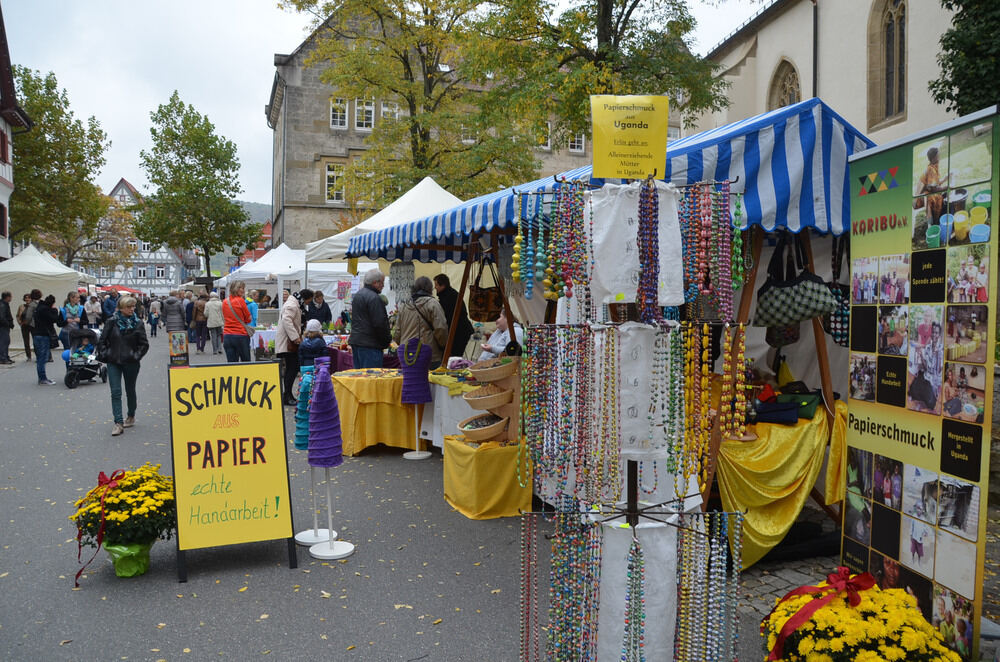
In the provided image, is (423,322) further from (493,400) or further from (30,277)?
(30,277)

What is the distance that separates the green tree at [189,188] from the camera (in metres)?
33.9

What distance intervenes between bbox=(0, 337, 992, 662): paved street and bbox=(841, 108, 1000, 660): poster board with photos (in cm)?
97

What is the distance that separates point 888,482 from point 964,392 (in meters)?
0.59

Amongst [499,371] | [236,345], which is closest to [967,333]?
[499,371]

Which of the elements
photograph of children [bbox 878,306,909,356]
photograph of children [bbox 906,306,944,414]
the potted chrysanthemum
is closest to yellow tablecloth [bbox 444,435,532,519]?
the potted chrysanthemum

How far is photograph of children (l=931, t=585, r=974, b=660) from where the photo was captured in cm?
272

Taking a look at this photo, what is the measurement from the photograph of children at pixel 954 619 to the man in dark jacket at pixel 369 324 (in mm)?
6721

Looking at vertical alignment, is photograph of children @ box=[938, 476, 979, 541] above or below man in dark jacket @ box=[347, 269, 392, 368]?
below

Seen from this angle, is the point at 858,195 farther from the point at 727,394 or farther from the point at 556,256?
the point at 556,256

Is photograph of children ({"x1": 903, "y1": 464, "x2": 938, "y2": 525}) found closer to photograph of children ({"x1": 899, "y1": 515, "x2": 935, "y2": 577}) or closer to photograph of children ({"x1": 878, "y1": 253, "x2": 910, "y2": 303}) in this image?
photograph of children ({"x1": 899, "y1": 515, "x2": 935, "y2": 577})

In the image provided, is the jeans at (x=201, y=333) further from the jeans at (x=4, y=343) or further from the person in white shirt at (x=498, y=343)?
the person in white shirt at (x=498, y=343)

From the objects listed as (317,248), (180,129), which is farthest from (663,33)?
(180,129)

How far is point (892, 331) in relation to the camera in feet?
10.3

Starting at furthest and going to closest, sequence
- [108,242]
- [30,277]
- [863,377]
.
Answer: [108,242] < [30,277] < [863,377]
